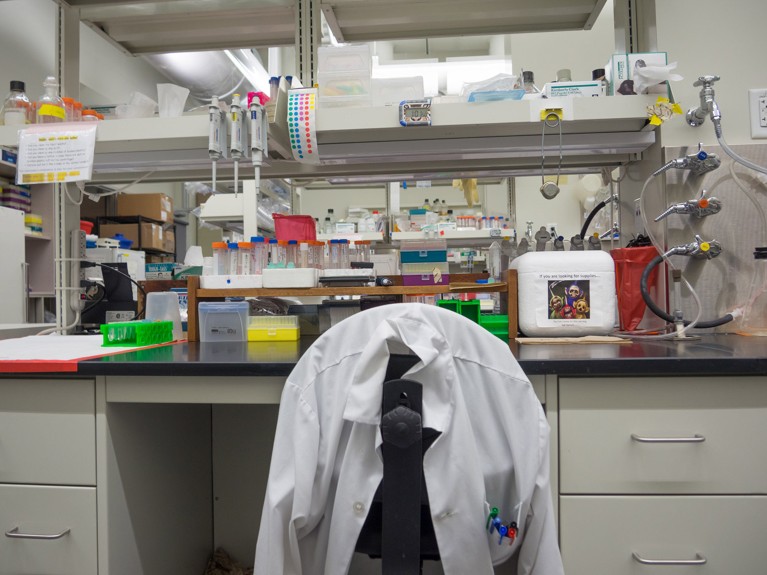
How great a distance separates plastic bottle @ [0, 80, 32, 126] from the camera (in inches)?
58.8

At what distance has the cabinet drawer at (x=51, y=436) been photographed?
100 cm

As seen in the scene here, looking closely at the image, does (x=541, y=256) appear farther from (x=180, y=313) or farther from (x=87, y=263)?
(x=87, y=263)

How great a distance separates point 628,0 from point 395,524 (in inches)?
70.1

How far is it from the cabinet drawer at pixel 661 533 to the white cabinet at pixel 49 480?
3.06 feet

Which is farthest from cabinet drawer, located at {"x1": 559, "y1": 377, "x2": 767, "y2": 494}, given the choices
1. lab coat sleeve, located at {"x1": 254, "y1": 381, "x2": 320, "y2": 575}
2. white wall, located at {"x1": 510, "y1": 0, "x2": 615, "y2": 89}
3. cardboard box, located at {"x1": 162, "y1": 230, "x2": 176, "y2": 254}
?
cardboard box, located at {"x1": 162, "y1": 230, "x2": 176, "y2": 254}

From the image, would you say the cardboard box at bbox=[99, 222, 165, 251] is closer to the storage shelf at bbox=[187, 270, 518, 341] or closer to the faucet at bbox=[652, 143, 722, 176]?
the storage shelf at bbox=[187, 270, 518, 341]

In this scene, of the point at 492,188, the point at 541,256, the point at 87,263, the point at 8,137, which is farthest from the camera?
the point at 492,188

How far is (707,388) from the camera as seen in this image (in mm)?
938

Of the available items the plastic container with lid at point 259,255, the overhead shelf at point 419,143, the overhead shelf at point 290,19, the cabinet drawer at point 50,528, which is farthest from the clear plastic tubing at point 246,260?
the overhead shelf at point 290,19

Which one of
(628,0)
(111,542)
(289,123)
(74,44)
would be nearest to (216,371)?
(111,542)

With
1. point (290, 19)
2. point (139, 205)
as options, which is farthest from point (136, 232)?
point (290, 19)

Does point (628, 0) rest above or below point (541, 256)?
above

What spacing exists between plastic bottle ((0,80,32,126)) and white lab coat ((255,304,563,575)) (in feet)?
4.46

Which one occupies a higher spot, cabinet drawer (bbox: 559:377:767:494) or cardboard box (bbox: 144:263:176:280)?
cardboard box (bbox: 144:263:176:280)
